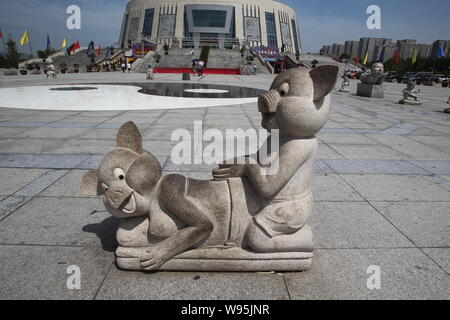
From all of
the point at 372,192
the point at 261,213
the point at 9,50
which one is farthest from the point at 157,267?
the point at 9,50

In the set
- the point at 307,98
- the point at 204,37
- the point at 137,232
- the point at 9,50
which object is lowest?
the point at 137,232

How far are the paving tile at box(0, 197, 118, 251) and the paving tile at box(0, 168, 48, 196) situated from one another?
2.05 ft

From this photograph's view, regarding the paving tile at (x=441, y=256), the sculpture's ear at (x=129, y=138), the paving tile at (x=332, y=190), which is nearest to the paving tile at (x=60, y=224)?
the sculpture's ear at (x=129, y=138)

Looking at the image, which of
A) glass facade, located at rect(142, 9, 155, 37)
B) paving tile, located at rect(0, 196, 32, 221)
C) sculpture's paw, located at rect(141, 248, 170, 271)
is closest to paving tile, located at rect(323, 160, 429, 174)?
sculpture's paw, located at rect(141, 248, 170, 271)

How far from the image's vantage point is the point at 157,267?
2.57 m

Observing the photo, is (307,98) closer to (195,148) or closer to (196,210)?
(196,210)

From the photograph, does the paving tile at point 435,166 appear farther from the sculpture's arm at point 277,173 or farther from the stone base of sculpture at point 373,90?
the stone base of sculpture at point 373,90

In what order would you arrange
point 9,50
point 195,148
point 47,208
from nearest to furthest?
point 47,208 → point 195,148 → point 9,50

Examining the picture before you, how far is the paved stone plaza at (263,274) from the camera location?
2.54 m

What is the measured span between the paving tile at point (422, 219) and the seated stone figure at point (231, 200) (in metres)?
1.67

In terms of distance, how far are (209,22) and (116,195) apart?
273 ft

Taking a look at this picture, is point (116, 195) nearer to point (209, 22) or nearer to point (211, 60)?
point (211, 60)

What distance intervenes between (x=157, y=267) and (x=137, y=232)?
0.37 metres

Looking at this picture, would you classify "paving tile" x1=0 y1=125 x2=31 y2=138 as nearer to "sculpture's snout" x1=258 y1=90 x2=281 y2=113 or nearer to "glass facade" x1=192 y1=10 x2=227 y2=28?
"sculpture's snout" x1=258 y1=90 x2=281 y2=113
